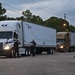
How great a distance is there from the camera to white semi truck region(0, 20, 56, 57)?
32.5m

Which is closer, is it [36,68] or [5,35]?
[36,68]

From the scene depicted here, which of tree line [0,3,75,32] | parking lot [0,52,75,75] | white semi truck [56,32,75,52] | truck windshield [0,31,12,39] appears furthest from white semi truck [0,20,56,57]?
tree line [0,3,75,32]

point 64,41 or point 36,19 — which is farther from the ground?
point 36,19

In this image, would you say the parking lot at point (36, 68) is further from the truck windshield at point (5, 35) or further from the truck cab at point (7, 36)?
the truck windshield at point (5, 35)

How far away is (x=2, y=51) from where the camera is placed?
3234cm

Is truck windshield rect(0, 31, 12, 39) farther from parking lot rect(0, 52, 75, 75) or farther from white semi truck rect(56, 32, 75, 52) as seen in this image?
white semi truck rect(56, 32, 75, 52)

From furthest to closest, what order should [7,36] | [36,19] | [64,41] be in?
[36,19]
[64,41]
[7,36]

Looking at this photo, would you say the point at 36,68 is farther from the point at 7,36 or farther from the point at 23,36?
the point at 23,36

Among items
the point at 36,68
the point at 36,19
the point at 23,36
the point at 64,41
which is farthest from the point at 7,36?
the point at 36,19

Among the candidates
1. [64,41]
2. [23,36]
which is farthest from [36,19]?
[23,36]

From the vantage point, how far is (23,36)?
36656 millimetres

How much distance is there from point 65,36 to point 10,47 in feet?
96.5

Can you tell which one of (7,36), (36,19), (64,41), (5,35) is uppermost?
(36,19)

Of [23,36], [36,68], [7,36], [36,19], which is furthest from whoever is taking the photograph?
[36,19]
